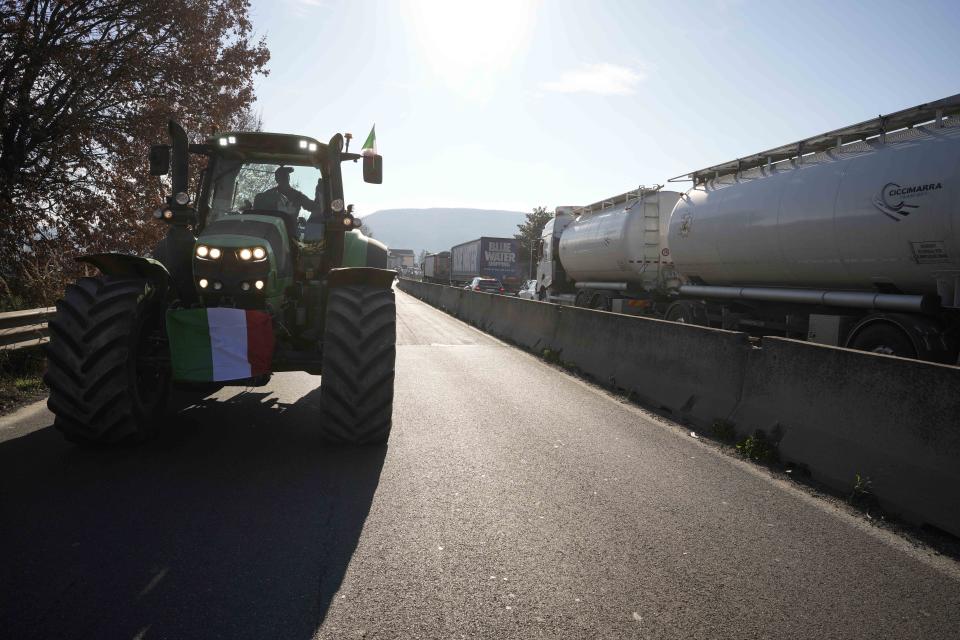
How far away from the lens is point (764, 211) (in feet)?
39.4

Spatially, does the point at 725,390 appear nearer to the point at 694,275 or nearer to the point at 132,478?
the point at 132,478

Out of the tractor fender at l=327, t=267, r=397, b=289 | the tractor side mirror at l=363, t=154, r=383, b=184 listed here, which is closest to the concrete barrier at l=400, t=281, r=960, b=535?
the tractor fender at l=327, t=267, r=397, b=289

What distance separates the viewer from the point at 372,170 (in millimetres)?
6867

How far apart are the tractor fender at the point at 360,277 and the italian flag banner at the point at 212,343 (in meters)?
0.92

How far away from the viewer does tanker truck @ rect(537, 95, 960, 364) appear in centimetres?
877

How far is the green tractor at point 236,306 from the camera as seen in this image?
16.8ft

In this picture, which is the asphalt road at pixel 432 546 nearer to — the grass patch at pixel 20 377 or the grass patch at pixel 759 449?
the grass patch at pixel 759 449

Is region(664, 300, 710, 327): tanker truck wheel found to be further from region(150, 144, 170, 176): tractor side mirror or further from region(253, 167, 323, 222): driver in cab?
region(150, 144, 170, 176): tractor side mirror

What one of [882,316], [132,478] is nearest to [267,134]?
[132,478]

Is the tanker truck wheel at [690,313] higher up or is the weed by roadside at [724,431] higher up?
the tanker truck wheel at [690,313]

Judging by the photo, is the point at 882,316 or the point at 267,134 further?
the point at 882,316

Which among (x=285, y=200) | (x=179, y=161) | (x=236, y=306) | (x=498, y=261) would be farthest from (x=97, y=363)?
(x=498, y=261)

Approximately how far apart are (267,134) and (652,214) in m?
13.9

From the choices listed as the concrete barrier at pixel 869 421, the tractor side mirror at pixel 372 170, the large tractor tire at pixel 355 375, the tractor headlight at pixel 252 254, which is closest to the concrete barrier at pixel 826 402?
the concrete barrier at pixel 869 421
